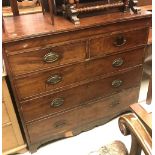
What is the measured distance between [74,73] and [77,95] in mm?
204

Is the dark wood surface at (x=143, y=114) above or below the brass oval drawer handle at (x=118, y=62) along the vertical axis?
above

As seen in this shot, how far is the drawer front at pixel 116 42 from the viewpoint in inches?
56.5

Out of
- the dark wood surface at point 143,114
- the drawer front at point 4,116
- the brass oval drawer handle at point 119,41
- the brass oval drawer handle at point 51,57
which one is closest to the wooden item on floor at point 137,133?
the dark wood surface at point 143,114

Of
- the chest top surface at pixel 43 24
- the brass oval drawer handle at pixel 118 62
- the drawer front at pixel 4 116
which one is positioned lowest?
the drawer front at pixel 4 116

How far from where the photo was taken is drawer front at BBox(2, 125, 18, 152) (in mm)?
1544

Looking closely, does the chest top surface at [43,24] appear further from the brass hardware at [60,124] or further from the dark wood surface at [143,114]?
the brass hardware at [60,124]

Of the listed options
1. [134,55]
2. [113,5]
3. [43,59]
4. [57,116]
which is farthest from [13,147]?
[113,5]

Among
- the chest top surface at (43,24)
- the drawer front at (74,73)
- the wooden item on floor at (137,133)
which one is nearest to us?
the wooden item on floor at (137,133)

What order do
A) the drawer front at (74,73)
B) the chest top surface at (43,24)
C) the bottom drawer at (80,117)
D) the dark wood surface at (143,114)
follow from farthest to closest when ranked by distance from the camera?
the bottom drawer at (80,117) → the drawer front at (74,73) → the chest top surface at (43,24) → the dark wood surface at (143,114)

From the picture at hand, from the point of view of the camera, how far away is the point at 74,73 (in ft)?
4.82

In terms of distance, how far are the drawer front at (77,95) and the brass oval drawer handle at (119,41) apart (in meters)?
0.28

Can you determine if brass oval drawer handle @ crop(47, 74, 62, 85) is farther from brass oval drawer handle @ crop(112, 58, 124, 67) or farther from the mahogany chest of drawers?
brass oval drawer handle @ crop(112, 58, 124, 67)

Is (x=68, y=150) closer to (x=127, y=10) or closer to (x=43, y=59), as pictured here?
(x=43, y=59)

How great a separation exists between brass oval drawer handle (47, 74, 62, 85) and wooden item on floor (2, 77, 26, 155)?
0.95 feet
